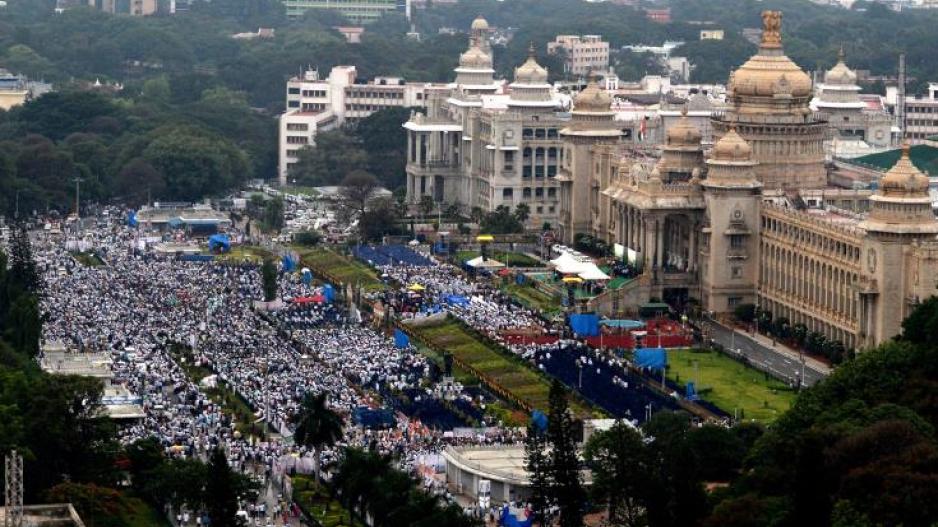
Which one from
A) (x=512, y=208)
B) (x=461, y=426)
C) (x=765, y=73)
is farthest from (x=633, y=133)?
(x=461, y=426)

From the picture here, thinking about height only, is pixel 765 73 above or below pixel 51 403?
above

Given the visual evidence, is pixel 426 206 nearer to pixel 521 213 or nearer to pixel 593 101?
pixel 521 213

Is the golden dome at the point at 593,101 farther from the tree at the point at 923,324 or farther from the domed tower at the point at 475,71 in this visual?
the tree at the point at 923,324

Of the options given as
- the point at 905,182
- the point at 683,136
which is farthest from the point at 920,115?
the point at 905,182

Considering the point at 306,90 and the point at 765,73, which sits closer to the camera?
the point at 765,73

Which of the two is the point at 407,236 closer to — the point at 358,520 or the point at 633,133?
the point at 633,133
